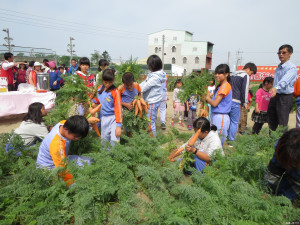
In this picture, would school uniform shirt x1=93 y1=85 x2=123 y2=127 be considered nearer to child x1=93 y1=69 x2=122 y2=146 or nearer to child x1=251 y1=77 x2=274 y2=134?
child x1=93 y1=69 x2=122 y2=146

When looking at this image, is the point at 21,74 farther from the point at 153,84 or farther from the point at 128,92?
the point at 153,84

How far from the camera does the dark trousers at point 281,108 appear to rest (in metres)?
3.91

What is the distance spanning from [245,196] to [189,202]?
1.97ft

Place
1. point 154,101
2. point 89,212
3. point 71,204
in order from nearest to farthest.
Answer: point 89,212, point 71,204, point 154,101

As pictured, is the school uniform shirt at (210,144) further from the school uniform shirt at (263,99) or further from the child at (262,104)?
the school uniform shirt at (263,99)

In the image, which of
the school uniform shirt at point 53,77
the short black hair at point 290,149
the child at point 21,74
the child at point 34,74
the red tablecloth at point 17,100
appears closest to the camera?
the short black hair at point 290,149

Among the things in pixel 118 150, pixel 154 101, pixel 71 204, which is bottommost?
pixel 71 204

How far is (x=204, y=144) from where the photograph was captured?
3139mm

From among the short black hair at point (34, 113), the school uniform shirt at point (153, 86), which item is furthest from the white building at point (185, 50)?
the short black hair at point (34, 113)

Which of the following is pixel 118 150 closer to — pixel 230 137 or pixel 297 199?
pixel 297 199

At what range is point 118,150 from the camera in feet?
8.91

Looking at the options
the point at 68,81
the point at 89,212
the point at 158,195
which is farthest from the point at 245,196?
the point at 68,81

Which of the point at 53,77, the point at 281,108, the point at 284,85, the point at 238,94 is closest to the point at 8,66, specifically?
the point at 53,77

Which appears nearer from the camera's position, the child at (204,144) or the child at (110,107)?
the child at (204,144)
